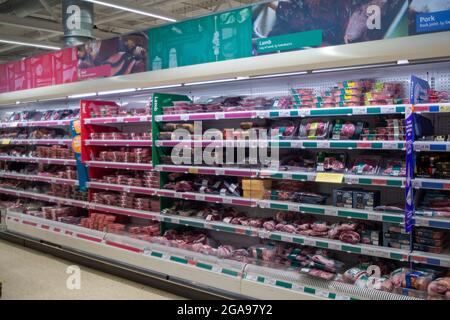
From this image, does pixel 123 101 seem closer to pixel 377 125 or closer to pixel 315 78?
pixel 315 78

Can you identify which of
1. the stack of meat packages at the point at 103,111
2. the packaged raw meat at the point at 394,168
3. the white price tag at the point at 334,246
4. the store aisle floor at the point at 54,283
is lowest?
the store aisle floor at the point at 54,283

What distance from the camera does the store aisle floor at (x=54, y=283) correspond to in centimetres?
420

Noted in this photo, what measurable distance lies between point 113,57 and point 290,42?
2.64 metres

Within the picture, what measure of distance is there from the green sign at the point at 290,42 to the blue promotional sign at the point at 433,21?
0.79 metres

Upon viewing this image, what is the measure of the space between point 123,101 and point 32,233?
95.4 inches

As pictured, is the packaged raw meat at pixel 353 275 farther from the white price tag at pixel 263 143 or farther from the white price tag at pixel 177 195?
the white price tag at pixel 177 195

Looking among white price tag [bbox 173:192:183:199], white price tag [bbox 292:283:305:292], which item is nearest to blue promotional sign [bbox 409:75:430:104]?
white price tag [bbox 292:283:305:292]

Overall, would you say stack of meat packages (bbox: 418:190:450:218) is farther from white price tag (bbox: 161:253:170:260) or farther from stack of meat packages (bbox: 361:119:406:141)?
white price tag (bbox: 161:253:170:260)

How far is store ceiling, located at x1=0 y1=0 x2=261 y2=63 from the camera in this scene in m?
7.97

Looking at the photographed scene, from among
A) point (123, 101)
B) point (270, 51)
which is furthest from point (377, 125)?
point (123, 101)

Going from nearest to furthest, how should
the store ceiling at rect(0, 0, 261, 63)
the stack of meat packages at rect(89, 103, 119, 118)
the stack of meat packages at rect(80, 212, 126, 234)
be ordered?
1. the stack of meat packages at rect(80, 212, 126, 234)
2. the stack of meat packages at rect(89, 103, 119, 118)
3. the store ceiling at rect(0, 0, 261, 63)

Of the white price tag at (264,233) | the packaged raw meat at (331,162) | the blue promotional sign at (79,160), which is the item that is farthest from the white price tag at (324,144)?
the blue promotional sign at (79,160)

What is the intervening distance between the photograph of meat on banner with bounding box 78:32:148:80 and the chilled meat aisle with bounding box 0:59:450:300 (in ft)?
1.60

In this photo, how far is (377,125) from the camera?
3547mm
